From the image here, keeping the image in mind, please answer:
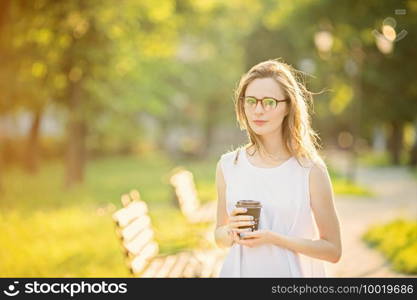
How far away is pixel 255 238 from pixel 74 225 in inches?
355

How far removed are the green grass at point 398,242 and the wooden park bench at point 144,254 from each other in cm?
199

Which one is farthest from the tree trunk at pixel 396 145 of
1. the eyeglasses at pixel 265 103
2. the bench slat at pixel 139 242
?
the eyeglasses at pixel 265 103

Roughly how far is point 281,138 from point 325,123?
44003 mm

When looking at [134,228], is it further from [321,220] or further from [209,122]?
[209,122]

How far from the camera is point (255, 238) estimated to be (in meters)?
2.81

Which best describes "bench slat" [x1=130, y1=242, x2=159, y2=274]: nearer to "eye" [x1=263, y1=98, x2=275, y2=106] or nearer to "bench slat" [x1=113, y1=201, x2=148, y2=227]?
"bench slat" [x1=113, y1=201, x2=148, y2=227]

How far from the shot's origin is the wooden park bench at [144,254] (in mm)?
4531

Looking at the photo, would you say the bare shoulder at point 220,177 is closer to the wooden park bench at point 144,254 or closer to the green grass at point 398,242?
the wooden park bench at point 144,254

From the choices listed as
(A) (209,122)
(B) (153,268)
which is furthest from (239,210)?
(A) (209,122)

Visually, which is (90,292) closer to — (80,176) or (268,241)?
(268,241)

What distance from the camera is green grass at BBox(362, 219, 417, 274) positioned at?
7.09m

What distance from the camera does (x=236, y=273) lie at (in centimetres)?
301

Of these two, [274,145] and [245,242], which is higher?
[274,145]

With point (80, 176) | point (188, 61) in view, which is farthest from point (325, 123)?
point (80, 176)
